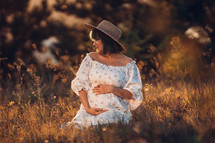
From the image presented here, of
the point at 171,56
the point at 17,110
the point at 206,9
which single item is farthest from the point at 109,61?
the point at 206,9

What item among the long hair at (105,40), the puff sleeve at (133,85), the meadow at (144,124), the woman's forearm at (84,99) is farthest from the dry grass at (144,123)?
the long hair at (105,40)

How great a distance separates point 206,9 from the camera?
760 cm

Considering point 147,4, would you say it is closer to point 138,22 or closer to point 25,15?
point 138,22

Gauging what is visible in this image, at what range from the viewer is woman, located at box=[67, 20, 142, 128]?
10.8ft

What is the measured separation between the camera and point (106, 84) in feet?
10.9

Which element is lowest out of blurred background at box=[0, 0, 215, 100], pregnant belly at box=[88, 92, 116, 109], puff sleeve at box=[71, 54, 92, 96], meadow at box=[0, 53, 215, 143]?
meadow at box=[0, 53, 215, 143]

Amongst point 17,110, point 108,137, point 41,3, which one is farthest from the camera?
point 41,3

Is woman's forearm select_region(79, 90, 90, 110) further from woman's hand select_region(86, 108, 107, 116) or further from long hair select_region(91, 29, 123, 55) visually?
long hair select_region(91, 29, 123, 55)

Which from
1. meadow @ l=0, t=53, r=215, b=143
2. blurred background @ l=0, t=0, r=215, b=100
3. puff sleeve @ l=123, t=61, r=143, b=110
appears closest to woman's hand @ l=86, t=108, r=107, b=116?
meadow @ l=0, t=53, r=215, b=143

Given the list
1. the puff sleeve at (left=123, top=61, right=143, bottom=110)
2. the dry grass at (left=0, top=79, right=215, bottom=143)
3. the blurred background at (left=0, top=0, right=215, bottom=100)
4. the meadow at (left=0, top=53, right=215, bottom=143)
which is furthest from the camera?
the blurred background at (left=0, top=0, right=215, bottom=100)

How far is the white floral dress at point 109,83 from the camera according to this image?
10.7 feet

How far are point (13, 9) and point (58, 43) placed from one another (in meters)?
2.03

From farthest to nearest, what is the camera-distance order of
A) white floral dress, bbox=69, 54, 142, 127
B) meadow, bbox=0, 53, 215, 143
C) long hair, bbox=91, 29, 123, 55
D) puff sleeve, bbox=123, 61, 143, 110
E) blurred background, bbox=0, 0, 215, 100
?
blurred background, bbox=0, 0, 215, 100, long hair, bbox=91, 29, 123, 55, puff sleeve, bbox=123, 61, 143, 110, white floral dress, bbox=69, 54, 142, 127, meadow, bbox=0, 53, 215, 143

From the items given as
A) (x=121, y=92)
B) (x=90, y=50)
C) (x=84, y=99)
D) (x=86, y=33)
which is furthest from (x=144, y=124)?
(x=86, y=33)
